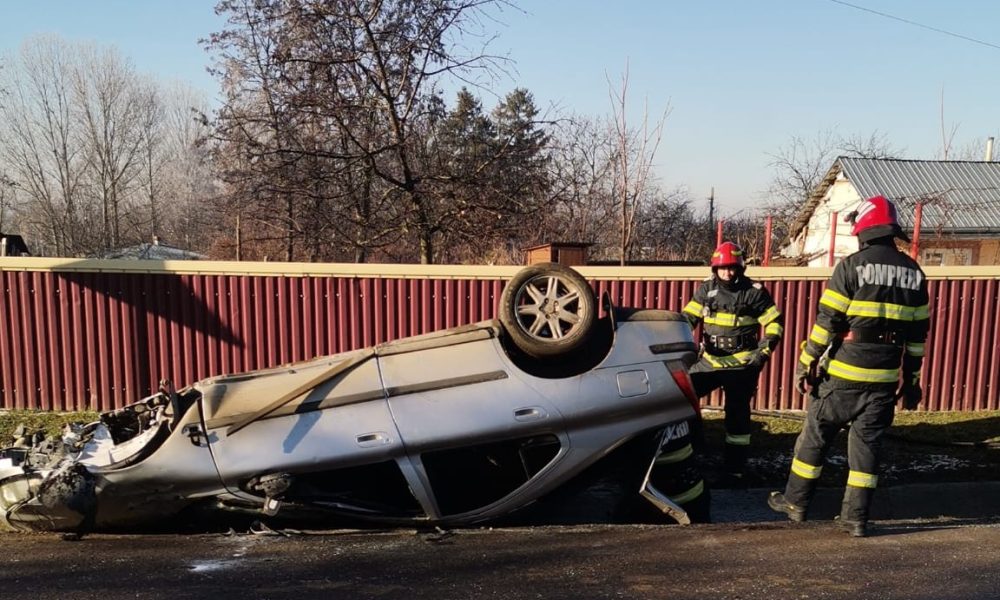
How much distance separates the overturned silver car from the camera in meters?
3.22

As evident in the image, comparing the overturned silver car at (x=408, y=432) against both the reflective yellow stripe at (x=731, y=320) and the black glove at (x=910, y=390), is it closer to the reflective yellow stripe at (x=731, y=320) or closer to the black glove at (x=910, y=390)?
the black glove at (x=910, y=390)

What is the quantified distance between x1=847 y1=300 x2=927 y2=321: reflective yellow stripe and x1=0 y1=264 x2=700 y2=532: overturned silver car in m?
0.93

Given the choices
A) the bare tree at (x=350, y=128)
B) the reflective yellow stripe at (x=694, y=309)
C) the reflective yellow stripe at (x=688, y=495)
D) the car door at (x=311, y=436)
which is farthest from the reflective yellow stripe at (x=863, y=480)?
the bare tree at (x=350, y=128)

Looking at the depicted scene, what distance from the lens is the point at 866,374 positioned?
11.7 feet

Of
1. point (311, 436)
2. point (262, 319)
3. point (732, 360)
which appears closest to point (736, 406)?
point (732, 360)

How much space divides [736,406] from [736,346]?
0.47m

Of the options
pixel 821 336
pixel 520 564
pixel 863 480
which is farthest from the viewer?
pixel 821 336

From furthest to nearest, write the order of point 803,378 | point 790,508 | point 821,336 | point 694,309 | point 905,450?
point 905,450 → point 694,309 → point 790,508 → point 803,378 → point 821,336

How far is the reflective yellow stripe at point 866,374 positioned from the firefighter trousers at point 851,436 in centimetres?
4

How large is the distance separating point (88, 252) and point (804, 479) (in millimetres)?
40929

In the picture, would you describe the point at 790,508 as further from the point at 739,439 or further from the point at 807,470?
the point at 739,439

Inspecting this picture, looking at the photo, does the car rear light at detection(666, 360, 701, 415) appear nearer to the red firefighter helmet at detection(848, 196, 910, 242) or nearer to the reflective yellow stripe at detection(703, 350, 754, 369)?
the red firefighter helmet at detection(848, 196, 910, 242)

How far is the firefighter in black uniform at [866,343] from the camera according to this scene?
139 inches

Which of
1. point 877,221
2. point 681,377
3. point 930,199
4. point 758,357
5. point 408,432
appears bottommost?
point 408,432
